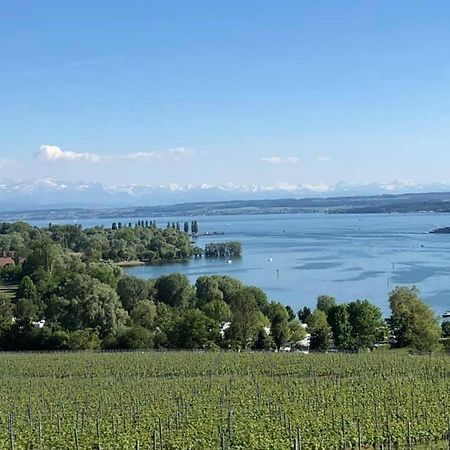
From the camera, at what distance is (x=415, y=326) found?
28.1m

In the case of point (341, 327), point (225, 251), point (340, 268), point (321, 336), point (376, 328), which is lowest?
point (225, 251)

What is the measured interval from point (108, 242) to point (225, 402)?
71723 mm

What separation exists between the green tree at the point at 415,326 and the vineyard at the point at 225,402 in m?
7.16

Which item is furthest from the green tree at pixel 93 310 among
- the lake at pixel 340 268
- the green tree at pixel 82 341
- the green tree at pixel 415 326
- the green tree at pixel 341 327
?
the lake at pixel 340 268

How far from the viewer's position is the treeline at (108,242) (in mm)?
78312

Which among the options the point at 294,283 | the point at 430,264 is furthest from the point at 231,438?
the point at 430,264

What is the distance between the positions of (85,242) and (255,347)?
55.3m

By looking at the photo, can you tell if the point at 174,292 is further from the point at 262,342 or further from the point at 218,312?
the point at 262,342

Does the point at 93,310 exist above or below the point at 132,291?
above

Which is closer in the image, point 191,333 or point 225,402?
point 225,402

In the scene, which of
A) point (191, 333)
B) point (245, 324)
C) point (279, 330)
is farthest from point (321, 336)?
point (191, 333)

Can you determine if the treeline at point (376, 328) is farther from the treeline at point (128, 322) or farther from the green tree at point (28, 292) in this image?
the green tree at point (28, 292)

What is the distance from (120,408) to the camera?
1359 centimetres

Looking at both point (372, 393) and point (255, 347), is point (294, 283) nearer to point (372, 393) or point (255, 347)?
point (255, 347)
